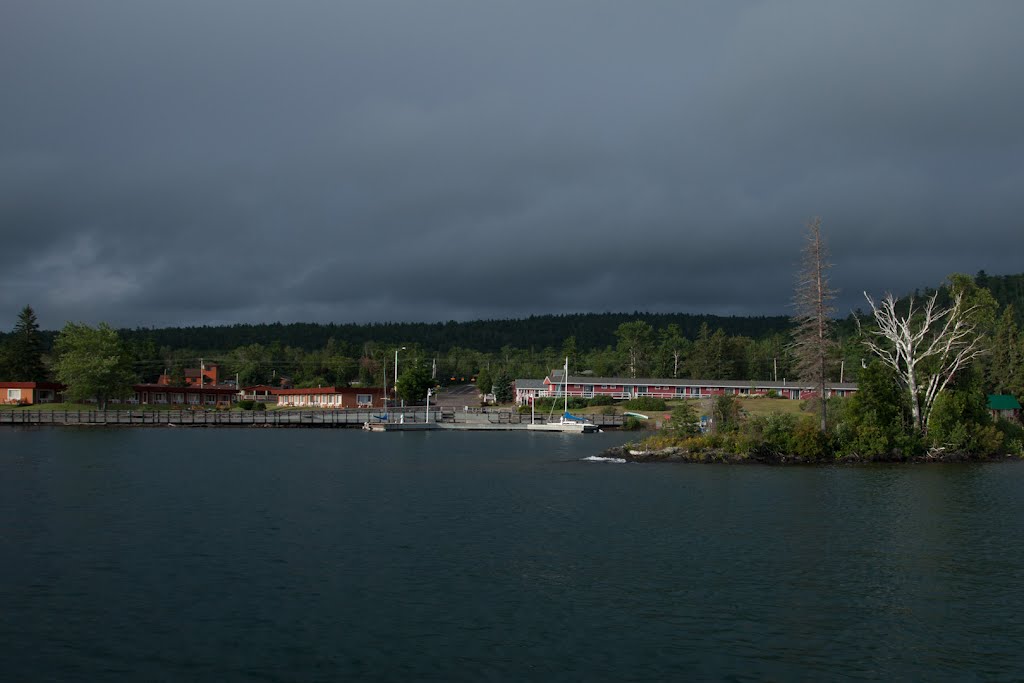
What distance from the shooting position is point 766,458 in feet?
186

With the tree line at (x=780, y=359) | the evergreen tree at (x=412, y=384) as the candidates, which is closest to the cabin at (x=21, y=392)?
the tree line at (x=780, y=359)

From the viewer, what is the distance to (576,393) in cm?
12669

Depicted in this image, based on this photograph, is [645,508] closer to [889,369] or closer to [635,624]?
[635,624]

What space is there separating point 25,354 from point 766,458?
4596 inches

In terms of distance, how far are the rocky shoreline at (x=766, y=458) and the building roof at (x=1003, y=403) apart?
21.0 meters

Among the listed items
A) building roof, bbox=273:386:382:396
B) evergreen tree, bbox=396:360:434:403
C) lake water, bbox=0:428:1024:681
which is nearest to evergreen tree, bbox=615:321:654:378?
evergreen tree, bbox=396:360:434:403

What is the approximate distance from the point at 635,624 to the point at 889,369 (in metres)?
48.6

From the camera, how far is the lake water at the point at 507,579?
17312mm

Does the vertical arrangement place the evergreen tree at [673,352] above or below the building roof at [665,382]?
above

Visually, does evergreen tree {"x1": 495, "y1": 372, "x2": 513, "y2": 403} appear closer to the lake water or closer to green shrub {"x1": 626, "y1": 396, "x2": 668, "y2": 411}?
green shrub {"x1": 626, "y1": 396, "x2": 668, "y2": 411}

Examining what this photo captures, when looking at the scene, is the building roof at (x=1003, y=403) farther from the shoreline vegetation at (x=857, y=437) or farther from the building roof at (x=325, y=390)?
the building roof at (x=325, y=390)

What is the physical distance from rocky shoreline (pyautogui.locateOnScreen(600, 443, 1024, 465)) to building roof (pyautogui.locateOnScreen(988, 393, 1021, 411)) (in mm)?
20968

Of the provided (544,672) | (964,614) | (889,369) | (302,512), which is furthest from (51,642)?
(889,369)

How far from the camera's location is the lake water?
17.3m
